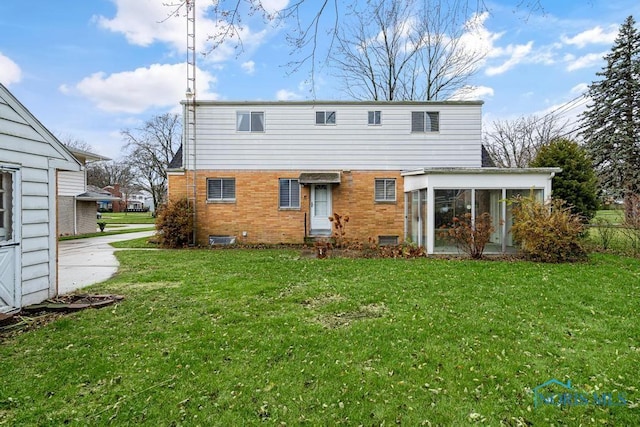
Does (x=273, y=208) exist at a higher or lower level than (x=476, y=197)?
lower

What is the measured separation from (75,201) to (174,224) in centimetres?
989

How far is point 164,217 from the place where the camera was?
13.1m

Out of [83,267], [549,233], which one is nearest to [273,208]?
[83,267]

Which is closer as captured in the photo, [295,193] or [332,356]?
[332,356]

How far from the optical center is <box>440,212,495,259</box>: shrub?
33.7 ft

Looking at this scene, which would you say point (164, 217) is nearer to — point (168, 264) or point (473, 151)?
point (168, 264)

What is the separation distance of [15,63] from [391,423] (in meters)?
15.2

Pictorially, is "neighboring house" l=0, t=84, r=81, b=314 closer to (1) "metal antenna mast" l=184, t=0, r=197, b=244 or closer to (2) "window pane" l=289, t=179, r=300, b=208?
(1) "metal antenna mast" l=184, t=0, r=197, b=244

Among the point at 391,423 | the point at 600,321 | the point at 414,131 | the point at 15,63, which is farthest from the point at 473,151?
the point at 15,63

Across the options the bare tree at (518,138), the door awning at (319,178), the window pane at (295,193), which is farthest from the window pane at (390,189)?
the bare tree at (518,138)

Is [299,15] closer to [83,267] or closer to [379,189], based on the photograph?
[83,267]

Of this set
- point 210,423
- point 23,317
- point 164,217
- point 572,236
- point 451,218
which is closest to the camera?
point 210,423

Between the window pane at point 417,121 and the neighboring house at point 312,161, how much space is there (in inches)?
1.5

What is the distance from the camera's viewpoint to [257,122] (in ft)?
44.7
